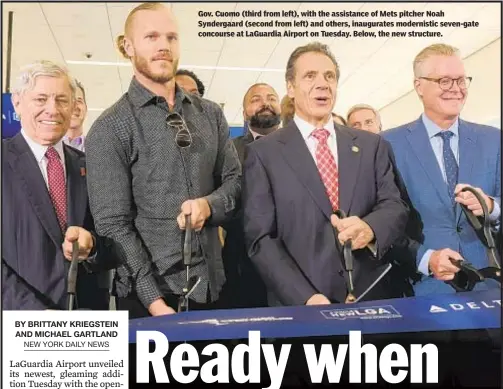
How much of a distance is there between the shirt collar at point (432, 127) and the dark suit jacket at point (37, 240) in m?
1.41

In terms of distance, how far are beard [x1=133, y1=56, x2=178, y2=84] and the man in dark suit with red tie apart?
1.46ft

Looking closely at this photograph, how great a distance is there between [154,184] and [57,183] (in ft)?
1.32

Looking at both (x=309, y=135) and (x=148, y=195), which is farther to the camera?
(x=309, y=135)

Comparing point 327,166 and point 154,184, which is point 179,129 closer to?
point 154,184

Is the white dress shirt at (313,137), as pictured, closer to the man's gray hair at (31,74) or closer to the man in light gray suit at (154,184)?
the man in light gray suit at (154,184)

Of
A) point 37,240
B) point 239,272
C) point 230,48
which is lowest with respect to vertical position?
point 239,272

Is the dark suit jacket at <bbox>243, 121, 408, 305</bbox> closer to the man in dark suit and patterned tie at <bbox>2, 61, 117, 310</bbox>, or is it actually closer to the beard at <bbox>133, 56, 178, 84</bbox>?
the beard at <bbox>133, 56, 178, 84</bbox>

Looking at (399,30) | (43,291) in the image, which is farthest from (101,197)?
(399,30)

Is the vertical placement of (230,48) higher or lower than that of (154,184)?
higher

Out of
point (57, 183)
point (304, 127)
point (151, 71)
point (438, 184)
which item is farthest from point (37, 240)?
point (438, 184)

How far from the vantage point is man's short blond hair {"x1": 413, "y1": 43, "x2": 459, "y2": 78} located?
8.30 feet

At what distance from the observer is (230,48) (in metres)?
2.53

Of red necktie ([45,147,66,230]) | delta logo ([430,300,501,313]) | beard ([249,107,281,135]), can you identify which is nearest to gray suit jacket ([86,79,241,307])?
red necktie ([45,147,66,230])

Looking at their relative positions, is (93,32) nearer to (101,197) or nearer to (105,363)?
(101,197)
